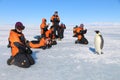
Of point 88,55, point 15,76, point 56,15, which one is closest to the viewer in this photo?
point 15,76

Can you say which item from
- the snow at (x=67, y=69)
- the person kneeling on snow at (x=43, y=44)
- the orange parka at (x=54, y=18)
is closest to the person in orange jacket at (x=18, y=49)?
the snow at (x=67, y=69)

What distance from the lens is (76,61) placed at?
8.03 meters

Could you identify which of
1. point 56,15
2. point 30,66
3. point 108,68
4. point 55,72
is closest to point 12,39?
point 30,66

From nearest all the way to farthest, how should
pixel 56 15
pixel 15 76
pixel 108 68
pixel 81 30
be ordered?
1. pixel 15 76
2. pixel 108 68
3. pixel 81 30
4. pixel 56 15

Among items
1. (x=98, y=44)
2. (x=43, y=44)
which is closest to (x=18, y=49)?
(x=98, y=44)

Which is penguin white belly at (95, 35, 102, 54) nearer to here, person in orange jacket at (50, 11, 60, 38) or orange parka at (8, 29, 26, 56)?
orange parka at (8, 29, 26, 56)

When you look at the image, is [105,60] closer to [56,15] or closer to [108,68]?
[108,68]

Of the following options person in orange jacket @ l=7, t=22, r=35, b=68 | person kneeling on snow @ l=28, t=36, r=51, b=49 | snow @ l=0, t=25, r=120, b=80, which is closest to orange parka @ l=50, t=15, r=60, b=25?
person kneeling on snow @ l=28, t=36, r=51, b=49

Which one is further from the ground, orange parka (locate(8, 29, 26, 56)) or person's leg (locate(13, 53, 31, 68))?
orange parka (locate(8, 29, 26, 56))

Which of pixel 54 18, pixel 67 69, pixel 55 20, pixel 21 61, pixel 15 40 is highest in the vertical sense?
pixel 54 18

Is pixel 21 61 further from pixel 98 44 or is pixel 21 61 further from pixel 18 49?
pixel 98 44

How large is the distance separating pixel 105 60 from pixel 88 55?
1.08 meters

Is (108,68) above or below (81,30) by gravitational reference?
below

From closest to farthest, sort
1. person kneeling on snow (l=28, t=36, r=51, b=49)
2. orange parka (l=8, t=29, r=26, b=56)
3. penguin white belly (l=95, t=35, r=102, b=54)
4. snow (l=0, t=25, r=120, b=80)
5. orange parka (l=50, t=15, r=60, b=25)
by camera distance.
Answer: snow (l=0, t=25, r=120, b=80)
orange parka (l=8, t=29, r=26, b=56)
penguin white belly (l=95, t=35, r=102, b=54)
person kneeling on snow (l=28, t=36, r=51, b=49)
orange parka (l=50, t=15, r=60, b=25)
